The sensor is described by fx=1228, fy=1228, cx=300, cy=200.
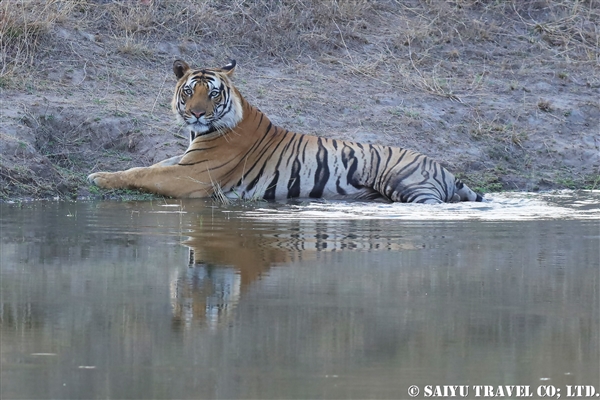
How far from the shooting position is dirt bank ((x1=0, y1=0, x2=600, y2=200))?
10.7 metres

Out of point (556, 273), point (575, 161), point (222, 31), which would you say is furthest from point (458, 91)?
point (556, 273)

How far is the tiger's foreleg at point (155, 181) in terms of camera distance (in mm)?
9547

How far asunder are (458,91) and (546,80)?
130 cm

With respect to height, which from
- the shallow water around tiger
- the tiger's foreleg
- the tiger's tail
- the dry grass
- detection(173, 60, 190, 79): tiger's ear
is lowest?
the shallow water around tiger

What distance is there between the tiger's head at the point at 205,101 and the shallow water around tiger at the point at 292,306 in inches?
73.6

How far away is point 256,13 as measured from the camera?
13.8 meters

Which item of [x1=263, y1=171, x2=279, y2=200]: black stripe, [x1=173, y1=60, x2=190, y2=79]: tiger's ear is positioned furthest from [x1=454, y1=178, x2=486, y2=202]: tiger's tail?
[x1=173, y1=60, x2=190, y2=79]: tiger's ear

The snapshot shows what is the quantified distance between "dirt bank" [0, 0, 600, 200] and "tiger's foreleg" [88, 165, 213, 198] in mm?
173

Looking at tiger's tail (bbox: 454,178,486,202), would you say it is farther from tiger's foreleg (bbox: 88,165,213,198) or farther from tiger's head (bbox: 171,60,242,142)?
tiger's foreleg (bbox: 88,165,213,198)

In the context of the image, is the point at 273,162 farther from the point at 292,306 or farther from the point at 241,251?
the point at 292,306

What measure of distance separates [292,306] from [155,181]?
4400mm

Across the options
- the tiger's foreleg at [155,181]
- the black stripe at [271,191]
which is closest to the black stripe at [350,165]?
the black stripe at [271,191]

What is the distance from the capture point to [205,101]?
32.9 ft

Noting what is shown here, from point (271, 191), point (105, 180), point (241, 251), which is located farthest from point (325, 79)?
point (241, 251)
